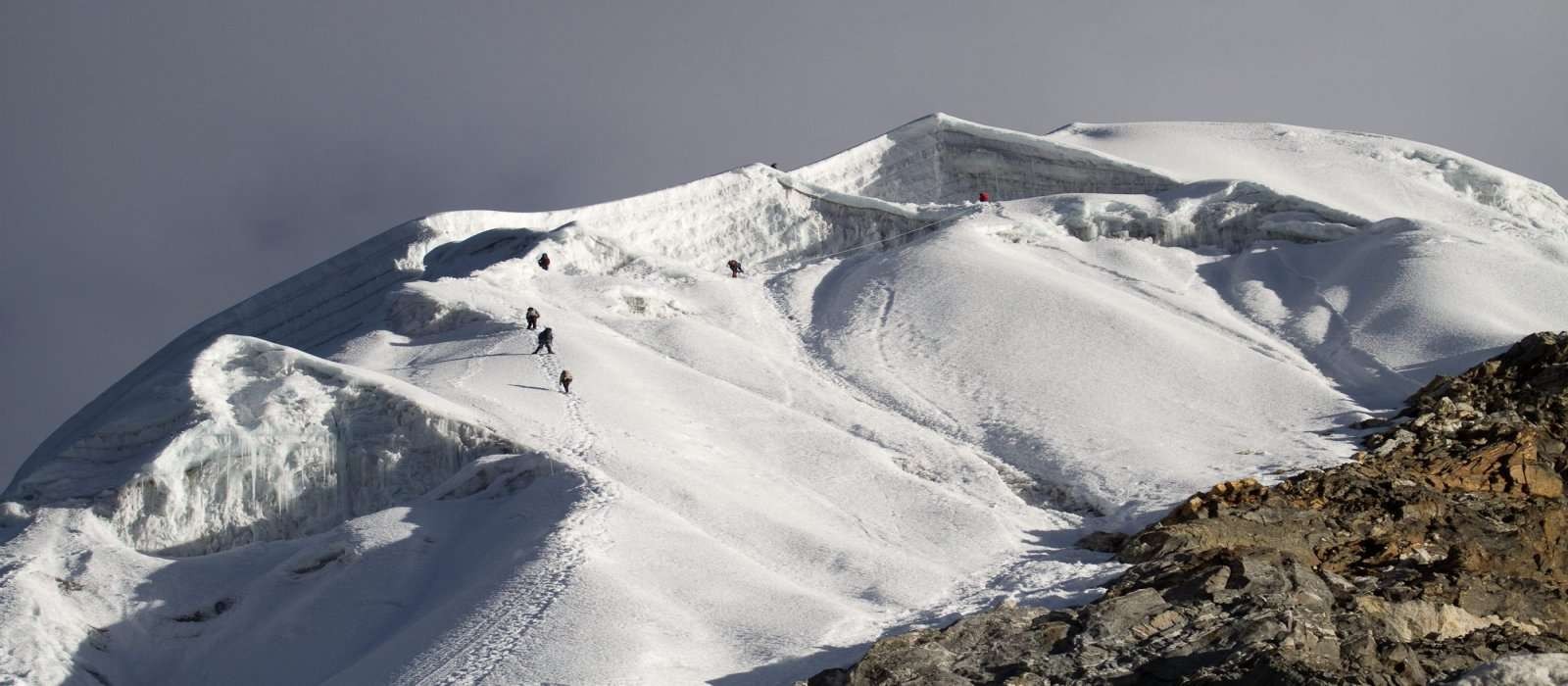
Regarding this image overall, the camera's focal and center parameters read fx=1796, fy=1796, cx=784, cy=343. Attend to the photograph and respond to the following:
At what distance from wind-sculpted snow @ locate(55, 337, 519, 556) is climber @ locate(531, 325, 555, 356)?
3867 millimetres

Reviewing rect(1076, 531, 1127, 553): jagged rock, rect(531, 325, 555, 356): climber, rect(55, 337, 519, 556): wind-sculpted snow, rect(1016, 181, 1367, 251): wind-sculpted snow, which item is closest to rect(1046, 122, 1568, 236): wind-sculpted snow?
rect(1016, 181, 1367, 251): wind-sculpted snow

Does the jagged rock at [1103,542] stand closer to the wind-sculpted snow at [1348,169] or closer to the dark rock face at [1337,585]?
the dark rock face at [1337,585]

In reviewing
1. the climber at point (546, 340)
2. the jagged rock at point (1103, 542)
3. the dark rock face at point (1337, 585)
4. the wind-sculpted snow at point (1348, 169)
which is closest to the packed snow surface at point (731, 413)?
the wind-sculpted snow at point (1348, 169)

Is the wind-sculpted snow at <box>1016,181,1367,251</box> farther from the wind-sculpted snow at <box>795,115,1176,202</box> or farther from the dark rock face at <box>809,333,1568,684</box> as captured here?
the dark rock face at <box>809,333,1568,684</box>

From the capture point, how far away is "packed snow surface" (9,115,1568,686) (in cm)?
2916

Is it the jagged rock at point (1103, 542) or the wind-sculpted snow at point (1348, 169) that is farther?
the wind-sculpted snow at point (1348, 169)

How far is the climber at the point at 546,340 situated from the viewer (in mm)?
39594

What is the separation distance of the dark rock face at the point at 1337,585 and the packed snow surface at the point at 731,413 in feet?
Answer: 5.97

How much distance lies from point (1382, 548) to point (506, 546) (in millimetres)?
14183

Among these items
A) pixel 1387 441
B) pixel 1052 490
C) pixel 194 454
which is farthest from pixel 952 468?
pixel 194 454

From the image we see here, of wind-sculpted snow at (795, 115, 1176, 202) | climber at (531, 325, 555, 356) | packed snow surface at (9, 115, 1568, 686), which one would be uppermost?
wind-sculpted snow at (795, 115, 1176, 202)

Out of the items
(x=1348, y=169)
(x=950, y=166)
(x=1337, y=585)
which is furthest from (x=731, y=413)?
(x=1348, y=169)

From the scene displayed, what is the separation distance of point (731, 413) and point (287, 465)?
9089 millimetres

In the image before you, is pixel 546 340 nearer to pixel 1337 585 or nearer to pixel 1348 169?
pixel 1337 585
